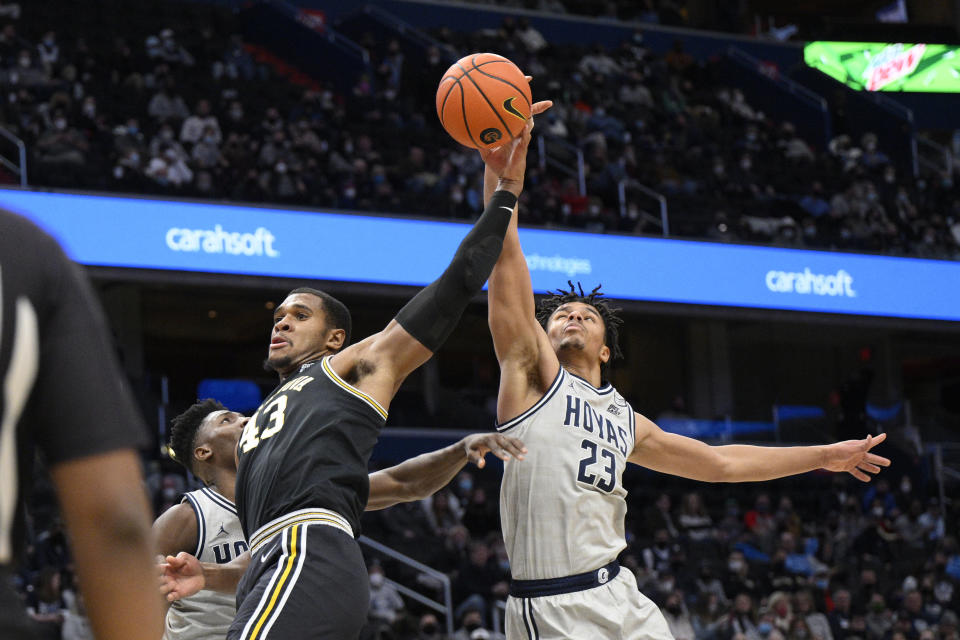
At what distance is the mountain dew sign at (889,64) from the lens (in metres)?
26.3

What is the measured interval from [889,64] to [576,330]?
77.4 ft

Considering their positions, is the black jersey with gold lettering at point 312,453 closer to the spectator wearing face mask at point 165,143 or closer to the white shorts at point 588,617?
the white shorts at point 588,617

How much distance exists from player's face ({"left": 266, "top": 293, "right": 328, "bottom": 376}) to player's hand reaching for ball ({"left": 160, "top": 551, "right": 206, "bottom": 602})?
78cm

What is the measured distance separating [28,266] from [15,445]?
0.66 feet

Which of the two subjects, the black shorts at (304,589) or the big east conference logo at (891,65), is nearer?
the black shorts at (304,589)

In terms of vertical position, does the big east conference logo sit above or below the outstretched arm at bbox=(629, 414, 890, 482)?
above

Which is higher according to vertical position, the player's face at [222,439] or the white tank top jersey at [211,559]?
the player's face at [222,439]

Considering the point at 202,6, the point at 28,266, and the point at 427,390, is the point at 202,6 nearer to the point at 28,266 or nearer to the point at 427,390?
the point at 427,390

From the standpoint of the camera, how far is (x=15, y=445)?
4.75ft

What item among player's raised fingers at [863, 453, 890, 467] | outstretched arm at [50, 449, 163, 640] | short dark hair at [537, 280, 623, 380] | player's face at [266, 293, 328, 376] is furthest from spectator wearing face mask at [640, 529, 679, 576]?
outstretched arm at [50, 449, 163, 640]

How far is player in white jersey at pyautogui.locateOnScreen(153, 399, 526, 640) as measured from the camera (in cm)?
463

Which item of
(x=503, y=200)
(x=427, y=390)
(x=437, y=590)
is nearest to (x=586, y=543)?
(x=503, y=200)

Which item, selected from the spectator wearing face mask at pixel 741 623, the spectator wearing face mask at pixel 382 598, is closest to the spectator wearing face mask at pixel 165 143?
the spectator wearing face mask at pixel 382 598

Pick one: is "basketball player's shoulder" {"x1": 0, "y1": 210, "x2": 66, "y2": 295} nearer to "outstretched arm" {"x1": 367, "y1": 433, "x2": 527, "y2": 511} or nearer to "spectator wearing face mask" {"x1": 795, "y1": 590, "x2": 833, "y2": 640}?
"outstretched arm" {"x1": 367, "y1": 433, "x2": 527, "y2": 511}
